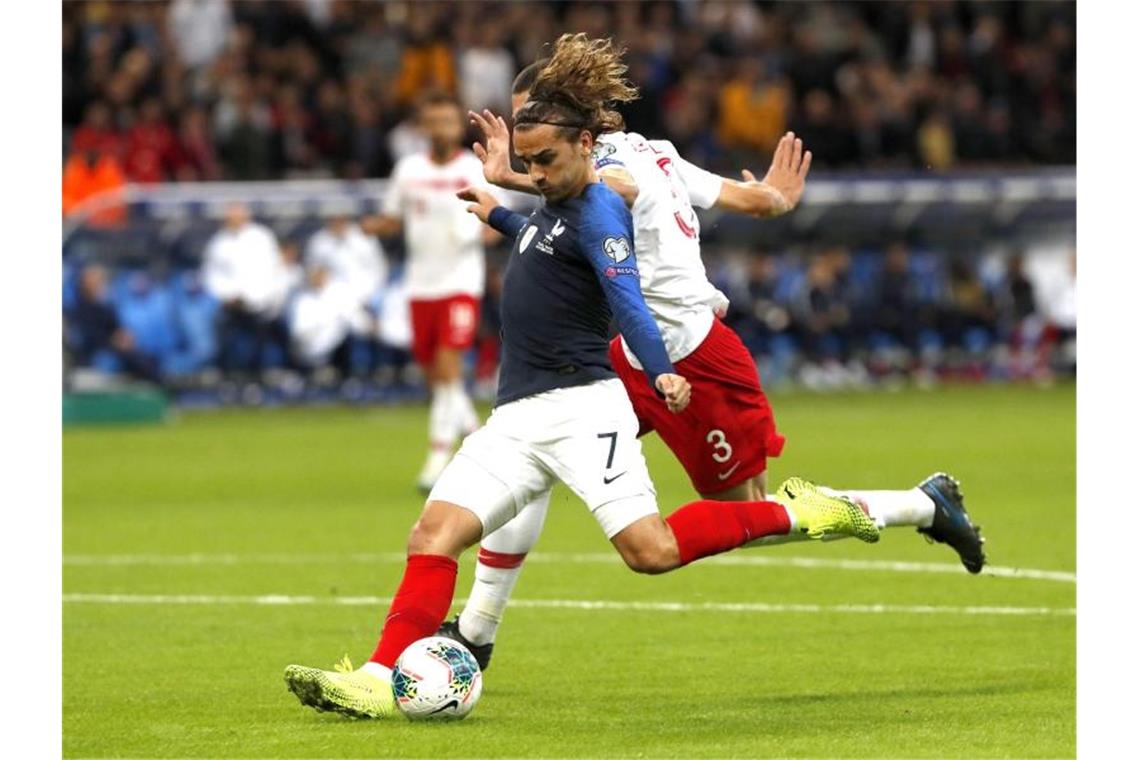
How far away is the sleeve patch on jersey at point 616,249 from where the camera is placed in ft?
25.7

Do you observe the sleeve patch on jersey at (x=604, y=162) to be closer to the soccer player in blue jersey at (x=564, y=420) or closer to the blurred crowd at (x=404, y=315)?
the soccer player in blue jersey at (x=564, y=420)

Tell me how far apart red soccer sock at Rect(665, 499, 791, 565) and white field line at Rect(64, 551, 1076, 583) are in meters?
4.23

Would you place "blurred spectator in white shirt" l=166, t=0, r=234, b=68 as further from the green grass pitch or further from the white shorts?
the white shorts

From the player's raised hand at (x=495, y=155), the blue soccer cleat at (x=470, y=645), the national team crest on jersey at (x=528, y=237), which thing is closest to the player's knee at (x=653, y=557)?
the blue soccer cleat at (x=470, y=645)

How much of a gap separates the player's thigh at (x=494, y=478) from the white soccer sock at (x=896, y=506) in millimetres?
1200

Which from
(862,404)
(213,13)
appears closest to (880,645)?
(862,404)

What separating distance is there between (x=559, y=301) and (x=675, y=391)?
2.76 ft

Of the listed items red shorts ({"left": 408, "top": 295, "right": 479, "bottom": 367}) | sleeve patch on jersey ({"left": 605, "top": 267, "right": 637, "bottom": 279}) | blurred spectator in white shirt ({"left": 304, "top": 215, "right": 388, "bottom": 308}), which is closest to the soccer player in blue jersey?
sleeve patch on jersey ({"left": 605, "top": 267, "right": 637, "bottom": 279})

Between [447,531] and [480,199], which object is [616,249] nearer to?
[480,199]

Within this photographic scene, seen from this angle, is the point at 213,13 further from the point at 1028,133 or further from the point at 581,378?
the point at 581,378

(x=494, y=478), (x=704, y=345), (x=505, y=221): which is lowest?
(x=494, y=478)

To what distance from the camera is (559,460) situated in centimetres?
808

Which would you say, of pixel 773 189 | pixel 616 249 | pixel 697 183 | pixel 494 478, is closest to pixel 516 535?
pixel 494 478

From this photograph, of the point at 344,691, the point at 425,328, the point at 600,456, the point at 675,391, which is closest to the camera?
the point at 675,391
